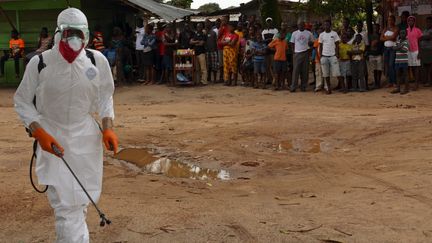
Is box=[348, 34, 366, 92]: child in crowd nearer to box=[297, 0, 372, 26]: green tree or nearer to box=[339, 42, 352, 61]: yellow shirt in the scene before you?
box=[339, 42, 352, 61]: yellow shirt

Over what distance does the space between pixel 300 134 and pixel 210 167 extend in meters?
2.38

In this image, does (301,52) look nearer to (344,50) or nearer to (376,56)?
(344,50)

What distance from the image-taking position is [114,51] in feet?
59.2

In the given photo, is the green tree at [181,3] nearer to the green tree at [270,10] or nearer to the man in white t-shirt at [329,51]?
the green tree at [270,10]

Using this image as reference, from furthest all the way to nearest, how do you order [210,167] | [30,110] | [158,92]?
[158,92] < [210,167] < [30,110]

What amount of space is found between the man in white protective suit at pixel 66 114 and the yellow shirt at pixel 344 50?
11313 millimetres

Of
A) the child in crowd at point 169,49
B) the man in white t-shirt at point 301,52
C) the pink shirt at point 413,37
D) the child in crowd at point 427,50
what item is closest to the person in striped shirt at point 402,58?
the pink shirt at point 413,37

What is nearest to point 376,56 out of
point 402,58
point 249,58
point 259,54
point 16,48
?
point 402,58

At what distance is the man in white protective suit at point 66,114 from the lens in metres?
4.30

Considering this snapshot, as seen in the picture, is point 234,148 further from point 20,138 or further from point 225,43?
point 225,43

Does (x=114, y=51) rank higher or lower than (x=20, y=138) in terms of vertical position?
higher

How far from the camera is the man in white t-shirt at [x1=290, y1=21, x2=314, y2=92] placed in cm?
1556

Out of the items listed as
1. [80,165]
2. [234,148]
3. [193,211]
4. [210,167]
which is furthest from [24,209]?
[234,148]

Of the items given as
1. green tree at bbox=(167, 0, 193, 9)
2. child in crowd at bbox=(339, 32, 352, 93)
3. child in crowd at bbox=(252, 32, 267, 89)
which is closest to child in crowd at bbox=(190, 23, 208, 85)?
child in crowd at bbox=(252, 32, 267, 89)
